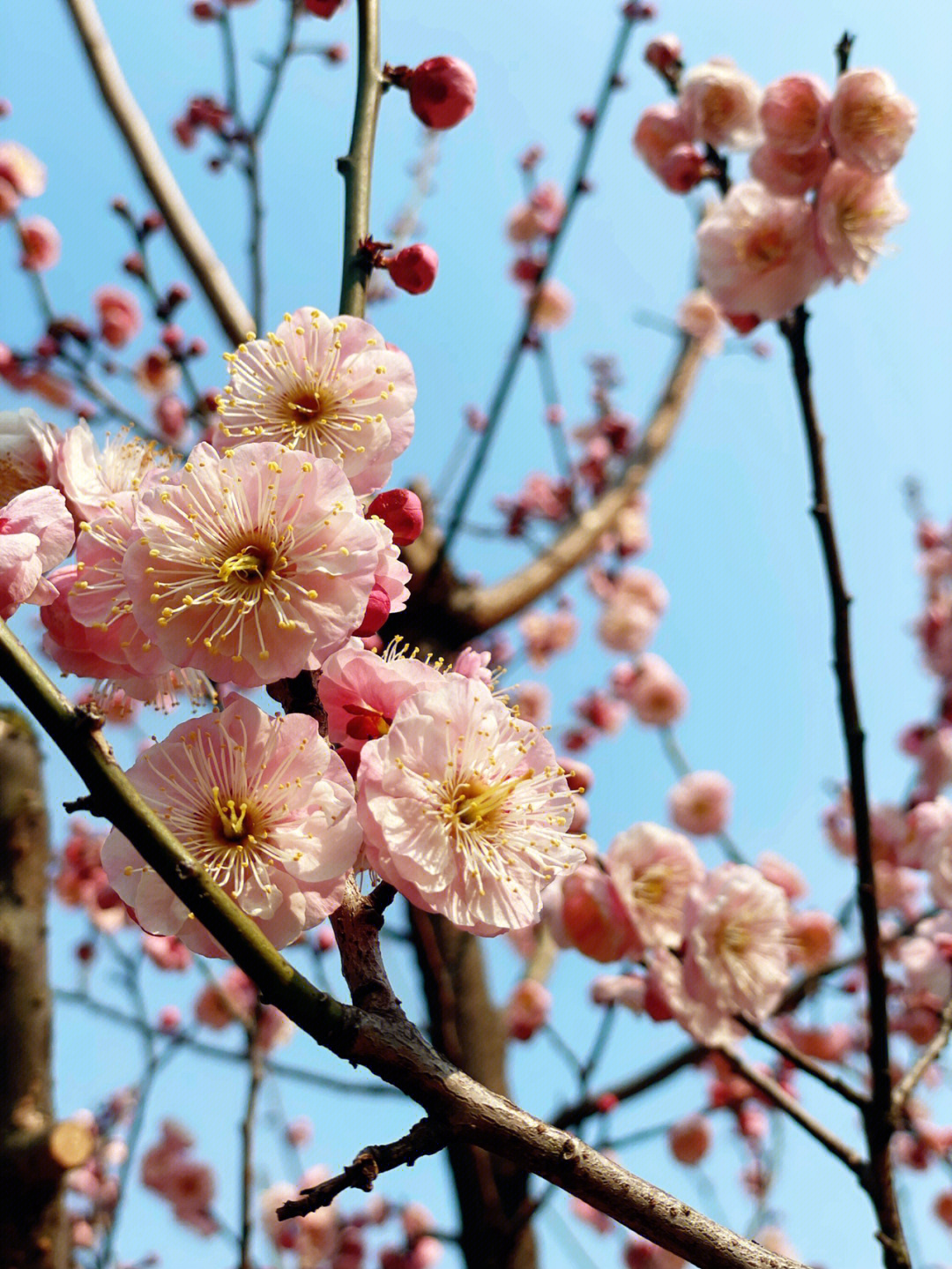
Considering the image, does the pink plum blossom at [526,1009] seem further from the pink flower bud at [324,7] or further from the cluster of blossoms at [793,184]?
the pink flower bud at [324,7]

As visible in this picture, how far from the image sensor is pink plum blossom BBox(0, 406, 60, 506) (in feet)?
2.92

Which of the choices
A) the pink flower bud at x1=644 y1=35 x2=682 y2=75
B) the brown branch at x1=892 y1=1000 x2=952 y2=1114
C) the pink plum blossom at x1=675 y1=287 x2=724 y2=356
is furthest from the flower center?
the pink plum blossom at x1=675 y1=287 x2=724 y2=356

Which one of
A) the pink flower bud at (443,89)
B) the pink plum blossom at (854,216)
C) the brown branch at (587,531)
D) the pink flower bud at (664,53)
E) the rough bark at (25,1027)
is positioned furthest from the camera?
the brown branch at (587,531)

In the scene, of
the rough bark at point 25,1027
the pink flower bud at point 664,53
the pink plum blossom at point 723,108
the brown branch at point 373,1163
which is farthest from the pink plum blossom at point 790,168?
the rough bark at point 25,1027

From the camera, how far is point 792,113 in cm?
177

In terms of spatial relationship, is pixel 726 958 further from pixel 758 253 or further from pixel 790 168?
pixel 790 168

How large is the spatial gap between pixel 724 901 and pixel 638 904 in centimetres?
19

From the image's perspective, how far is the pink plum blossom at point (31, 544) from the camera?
683 millimetres

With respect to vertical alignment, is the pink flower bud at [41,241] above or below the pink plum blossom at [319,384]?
above

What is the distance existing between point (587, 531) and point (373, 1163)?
10.9 ft

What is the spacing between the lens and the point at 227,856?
748 millimetres

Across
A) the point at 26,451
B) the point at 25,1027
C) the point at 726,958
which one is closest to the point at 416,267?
the point at 26,451

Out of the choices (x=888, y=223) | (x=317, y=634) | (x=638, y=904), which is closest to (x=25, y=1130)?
(x=638, y=904)

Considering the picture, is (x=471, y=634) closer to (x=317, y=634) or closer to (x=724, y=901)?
(x=724, y=901)
